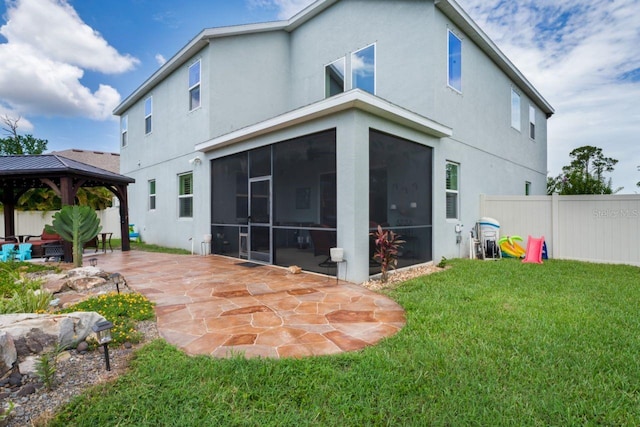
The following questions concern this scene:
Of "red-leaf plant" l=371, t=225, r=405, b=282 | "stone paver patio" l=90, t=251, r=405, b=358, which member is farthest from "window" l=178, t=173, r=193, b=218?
"red-leaf plant" l=371, t=225, r=405, b=282

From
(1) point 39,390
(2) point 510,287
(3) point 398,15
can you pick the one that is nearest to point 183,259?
(1) point 39,390

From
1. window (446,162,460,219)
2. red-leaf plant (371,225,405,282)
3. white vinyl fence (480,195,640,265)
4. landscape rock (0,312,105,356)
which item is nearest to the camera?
landscape rock (0,312,105,356)

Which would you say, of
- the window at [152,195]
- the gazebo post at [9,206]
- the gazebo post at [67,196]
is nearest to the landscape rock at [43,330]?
the gazebo post at [67,196]

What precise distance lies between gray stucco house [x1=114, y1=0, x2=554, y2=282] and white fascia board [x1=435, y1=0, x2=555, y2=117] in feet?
0.17

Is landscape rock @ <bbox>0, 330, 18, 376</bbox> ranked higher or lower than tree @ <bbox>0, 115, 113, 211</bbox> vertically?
lower

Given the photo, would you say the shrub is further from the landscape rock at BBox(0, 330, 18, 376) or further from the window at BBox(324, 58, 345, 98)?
the window at BBox(324, 58, 345, 98)

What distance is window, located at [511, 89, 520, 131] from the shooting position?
40.4 ft

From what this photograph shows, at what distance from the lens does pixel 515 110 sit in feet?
41.2

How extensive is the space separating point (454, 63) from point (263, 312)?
8508 millimetres

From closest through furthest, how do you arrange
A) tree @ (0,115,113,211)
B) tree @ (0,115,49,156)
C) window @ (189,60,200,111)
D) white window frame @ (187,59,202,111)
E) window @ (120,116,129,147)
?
white window frame @ (187,59,202,111) < window @ (189,60,200,111) < tree @ (0,115,113,211) < window @ (120,116,129,147) < tree @ (0,115,49,156)

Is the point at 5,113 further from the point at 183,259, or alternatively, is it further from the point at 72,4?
the point at 183,259

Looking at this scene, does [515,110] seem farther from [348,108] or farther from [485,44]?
[348,108]

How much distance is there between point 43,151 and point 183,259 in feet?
88.2

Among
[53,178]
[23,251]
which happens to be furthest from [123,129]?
[23,251]
